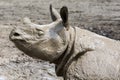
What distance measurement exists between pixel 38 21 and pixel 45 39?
30.3 feet

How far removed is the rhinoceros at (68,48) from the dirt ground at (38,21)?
3044mm

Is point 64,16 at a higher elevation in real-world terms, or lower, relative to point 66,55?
higher

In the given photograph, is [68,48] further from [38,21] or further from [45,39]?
[38,21]

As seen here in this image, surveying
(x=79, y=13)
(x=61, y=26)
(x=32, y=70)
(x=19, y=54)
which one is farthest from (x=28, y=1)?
(x=61, y=26)

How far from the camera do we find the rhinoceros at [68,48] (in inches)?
131

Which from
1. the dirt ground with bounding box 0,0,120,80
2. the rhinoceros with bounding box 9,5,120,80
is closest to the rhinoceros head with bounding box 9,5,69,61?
the rhinoceros with bounding box 9,5,120,80

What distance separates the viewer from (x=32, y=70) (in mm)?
7035

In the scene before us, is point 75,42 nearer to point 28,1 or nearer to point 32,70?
point 32,70

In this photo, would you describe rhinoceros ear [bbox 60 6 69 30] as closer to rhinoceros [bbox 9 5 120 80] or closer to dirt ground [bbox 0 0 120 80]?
rhinoceros [bbox 9 5 120 80]

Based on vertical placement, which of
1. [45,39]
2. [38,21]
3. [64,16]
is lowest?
[38,21]

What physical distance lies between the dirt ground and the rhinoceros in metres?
3.04

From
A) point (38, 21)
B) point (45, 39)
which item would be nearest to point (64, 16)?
point (45, 39)

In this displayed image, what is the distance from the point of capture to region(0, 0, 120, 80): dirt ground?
6.96 meters

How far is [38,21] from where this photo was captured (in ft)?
41.5
